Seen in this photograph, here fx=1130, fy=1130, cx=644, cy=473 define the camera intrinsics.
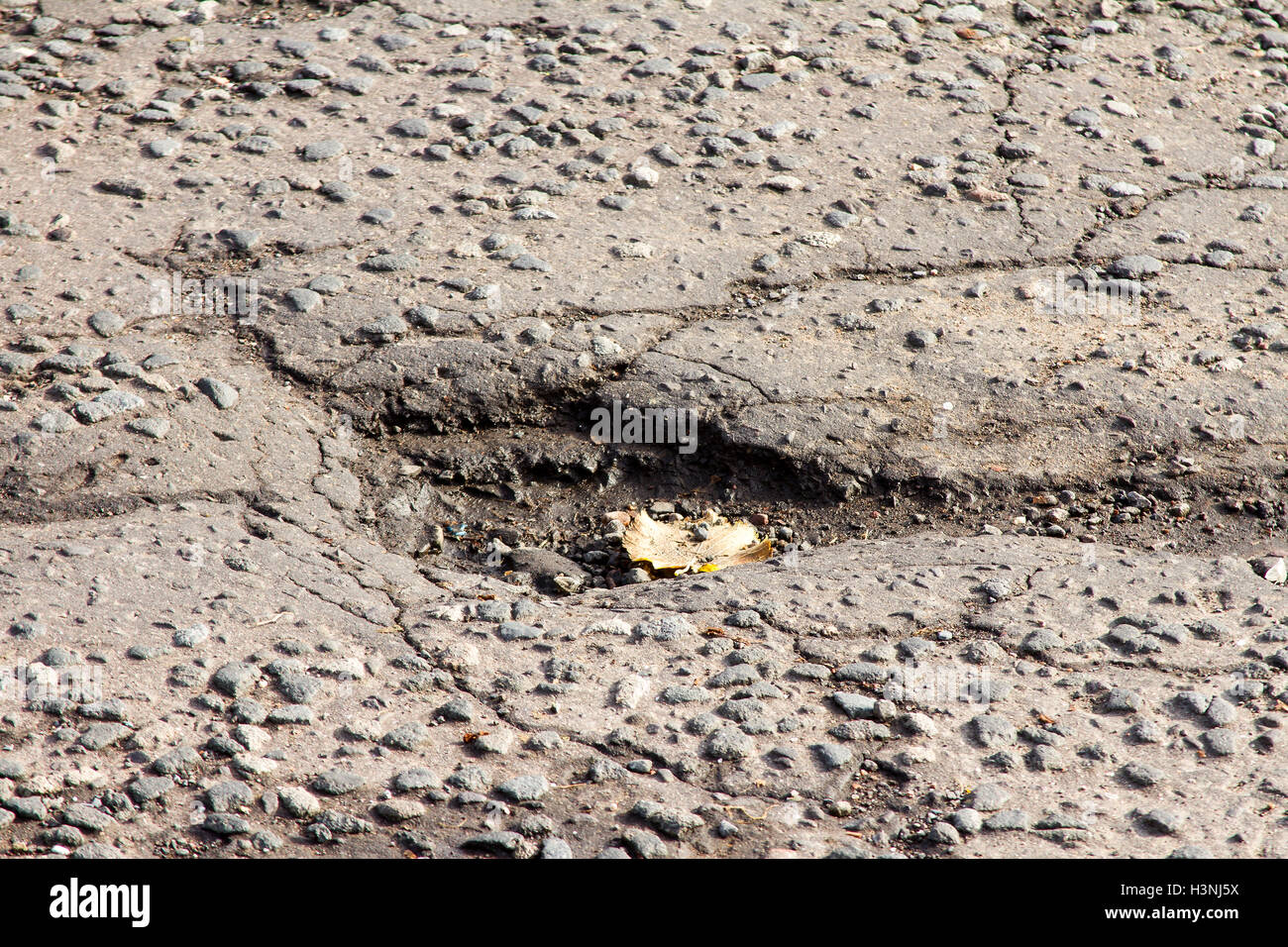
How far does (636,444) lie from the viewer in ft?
9.71

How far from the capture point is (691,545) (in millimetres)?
2773

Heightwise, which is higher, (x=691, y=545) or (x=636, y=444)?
(x=636, y=444)

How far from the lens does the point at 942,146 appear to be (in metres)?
3.97

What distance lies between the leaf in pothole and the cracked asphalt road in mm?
43

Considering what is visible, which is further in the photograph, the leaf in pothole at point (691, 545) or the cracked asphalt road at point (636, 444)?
the leaf in pothole at point (691, 545)

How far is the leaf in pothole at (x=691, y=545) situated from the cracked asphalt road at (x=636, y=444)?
4 centimetres

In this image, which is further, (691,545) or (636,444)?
(636,444)

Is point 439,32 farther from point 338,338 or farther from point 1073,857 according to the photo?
point 1073,857

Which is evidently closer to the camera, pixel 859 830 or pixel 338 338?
pixel 859 830

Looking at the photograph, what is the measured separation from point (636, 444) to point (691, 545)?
1.12ft

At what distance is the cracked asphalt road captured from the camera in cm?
207

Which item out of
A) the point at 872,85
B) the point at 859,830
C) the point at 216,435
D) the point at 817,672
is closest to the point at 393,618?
the point at 216,435

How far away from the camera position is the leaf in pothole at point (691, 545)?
8.91 ft

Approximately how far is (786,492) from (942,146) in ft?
5.76
